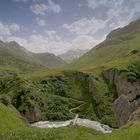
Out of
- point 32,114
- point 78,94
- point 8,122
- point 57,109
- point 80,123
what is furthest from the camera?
point 78,94

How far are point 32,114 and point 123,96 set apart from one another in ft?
137

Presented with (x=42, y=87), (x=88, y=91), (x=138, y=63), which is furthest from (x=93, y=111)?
(x=138, y=63)

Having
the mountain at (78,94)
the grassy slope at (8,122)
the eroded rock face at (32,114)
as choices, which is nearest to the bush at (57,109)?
the mountain at (78,94)

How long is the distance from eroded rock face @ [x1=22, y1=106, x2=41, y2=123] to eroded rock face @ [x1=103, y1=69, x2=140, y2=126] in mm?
36013

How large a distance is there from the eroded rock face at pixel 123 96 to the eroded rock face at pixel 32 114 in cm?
3601

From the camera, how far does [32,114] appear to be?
14362cm

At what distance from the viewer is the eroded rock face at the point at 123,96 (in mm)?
118137

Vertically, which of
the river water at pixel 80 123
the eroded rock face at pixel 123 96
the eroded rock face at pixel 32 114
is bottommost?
the river water at pixel 80 123

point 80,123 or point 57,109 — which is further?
point 57,109

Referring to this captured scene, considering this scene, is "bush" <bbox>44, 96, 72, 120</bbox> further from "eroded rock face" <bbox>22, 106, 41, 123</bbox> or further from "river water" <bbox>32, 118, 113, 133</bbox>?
"river water" <bbox>32, 118, 113, 133</bbox>

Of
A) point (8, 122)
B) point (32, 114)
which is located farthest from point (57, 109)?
point (8, 122)

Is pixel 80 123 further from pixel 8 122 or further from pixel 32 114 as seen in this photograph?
pixel 8 122

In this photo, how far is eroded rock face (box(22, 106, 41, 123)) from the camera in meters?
142

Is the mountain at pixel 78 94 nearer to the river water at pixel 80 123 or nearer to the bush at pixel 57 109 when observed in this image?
the bush at pixel 57 109
